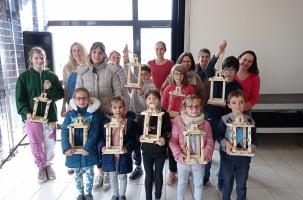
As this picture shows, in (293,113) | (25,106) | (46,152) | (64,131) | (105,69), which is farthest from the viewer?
(293,113)

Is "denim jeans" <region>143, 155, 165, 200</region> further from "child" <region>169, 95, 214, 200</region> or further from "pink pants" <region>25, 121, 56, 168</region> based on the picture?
"pink pants" <region>25, 121, 56, 168</region>

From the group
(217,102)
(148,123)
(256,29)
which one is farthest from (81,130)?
(256,29)

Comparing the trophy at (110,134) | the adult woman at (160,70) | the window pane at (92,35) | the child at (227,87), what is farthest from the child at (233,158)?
the window pane at (92,35)

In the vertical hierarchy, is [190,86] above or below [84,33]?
below

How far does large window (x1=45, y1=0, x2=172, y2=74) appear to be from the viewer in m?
4.08

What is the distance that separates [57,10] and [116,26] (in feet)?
3.28

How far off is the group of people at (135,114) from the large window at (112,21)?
4.99 feet

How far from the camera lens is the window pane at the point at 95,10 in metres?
4.07

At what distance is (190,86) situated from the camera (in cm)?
225

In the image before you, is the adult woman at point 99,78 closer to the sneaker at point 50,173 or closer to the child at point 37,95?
the child at point 37,95

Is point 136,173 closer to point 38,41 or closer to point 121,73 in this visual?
point 121,73

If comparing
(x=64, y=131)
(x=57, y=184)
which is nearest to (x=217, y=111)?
(x=64, y=131)

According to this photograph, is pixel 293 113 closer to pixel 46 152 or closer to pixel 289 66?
pixel 289 66

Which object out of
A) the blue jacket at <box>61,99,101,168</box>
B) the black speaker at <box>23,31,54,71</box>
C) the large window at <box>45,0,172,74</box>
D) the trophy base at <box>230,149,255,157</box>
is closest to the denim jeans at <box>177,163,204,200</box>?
the trophy base at <box>230,149,255,157</box>
